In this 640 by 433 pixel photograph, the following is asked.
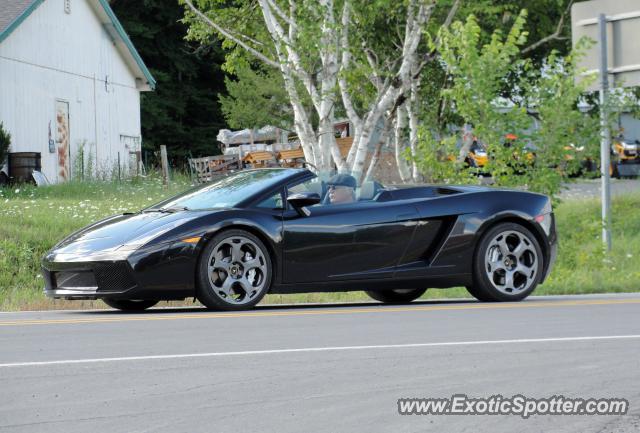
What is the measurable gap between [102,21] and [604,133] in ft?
79.5

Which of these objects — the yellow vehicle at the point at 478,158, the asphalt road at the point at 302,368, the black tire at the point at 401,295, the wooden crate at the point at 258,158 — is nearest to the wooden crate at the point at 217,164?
the wooden crate at the point at 258,158

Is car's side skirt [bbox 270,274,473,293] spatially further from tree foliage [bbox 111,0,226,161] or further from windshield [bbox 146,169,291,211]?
tree foliage [bbox 111,0,226,161]

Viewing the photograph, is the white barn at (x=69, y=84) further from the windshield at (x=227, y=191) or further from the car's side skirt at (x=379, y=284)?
the car's side skirt at (x=379, y=284)

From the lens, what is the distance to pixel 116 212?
21.5 m

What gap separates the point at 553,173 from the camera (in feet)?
56.6

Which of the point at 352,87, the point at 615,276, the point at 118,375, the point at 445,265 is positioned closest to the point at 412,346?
the point at 118,375

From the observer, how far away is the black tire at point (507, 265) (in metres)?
12.0

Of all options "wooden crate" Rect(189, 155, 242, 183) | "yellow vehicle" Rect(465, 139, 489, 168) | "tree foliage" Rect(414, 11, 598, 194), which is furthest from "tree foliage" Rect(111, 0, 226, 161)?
"tree foliage" Rect(414, 11, 598, 194)

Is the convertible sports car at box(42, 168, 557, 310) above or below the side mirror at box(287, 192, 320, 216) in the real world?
below

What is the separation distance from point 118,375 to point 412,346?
78.0 inches

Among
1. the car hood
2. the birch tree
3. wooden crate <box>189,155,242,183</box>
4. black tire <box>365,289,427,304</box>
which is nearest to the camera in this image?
the car hood

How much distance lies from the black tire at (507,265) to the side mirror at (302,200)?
1616mm

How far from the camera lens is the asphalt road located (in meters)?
5.91

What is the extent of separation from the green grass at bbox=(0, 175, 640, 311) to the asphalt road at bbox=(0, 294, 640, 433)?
12.6 feet
